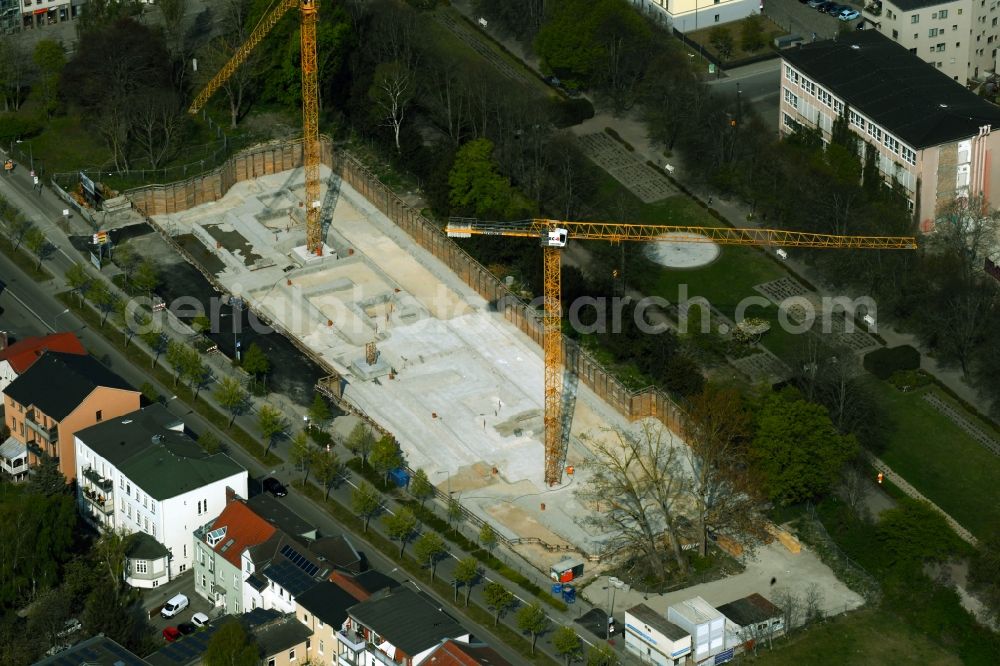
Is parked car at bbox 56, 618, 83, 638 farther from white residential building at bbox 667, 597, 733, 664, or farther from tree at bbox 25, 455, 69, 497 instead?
white residential building at bbox 667, 597, 733, 664

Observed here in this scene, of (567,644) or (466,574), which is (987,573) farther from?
(466,574)

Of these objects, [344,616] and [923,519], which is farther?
[923,519]

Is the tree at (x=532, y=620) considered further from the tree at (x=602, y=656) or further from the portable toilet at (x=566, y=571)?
the portable toilet at (x=566, y=571)

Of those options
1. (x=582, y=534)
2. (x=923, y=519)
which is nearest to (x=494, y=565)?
(x=582, y=534)

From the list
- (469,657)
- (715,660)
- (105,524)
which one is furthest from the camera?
(105,524)

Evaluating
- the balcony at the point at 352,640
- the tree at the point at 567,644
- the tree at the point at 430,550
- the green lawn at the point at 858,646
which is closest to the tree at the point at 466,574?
the tree at the point at 430,550

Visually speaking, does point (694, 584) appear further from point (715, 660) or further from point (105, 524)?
point (105, 524)
